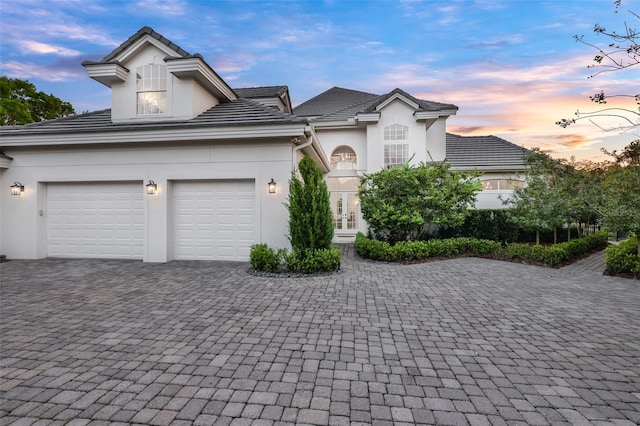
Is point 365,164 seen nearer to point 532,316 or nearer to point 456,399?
point 532,316

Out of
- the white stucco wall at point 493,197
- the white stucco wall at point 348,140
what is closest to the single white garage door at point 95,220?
the white stucco wall at point 348,140

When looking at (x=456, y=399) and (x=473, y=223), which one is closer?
(x=456, y=399)

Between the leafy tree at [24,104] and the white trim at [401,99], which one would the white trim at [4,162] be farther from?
the white trim at [401,99]

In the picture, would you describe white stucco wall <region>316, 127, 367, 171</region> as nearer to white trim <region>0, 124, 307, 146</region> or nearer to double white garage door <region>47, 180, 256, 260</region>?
white trim <region>0, 124, 307, 146</region>

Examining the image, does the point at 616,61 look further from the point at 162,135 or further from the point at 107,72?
the point at 107,72

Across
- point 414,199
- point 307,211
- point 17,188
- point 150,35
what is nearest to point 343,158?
point 414,199

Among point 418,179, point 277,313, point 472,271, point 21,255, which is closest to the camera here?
point 277,313

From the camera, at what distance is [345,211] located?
14953 millimetres

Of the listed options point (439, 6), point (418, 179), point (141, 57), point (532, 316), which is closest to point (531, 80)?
point (439, 6)

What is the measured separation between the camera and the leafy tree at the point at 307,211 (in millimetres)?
7543

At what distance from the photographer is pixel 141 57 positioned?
31.2 ft

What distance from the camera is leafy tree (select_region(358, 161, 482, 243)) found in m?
10.4

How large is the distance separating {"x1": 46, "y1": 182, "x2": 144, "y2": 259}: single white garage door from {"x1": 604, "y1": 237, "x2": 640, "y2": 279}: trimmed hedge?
1353 cm

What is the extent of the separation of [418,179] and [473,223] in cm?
304
